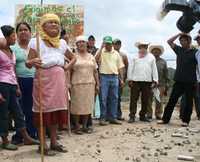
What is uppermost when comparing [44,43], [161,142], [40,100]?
[44,43]

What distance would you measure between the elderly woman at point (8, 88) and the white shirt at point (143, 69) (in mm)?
4298

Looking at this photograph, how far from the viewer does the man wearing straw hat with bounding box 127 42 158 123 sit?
461 inches

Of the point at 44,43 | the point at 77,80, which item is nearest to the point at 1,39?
the point at 44,43

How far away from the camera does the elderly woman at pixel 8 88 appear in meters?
7.64

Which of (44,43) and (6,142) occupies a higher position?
(44,43)

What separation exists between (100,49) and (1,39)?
3.61 meters

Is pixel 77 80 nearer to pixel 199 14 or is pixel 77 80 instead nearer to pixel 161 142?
pixel 161 142

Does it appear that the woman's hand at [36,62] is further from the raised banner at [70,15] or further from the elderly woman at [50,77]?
the raised banner at [70,15]

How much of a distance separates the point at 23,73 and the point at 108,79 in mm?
3216

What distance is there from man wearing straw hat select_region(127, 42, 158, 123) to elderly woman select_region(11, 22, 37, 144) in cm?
383

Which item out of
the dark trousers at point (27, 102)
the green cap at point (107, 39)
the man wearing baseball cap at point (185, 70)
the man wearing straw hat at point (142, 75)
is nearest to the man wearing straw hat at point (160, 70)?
the man wearing straw hat at point (142, 75)

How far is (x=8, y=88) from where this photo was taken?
7684mm

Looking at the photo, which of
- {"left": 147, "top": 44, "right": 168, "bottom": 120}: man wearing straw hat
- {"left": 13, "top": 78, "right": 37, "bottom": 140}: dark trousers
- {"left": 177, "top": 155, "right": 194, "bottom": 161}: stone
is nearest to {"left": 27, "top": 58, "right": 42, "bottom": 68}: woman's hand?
{"left": 13, "top": 78, "right": 37, "bottom": 140}: dark trousers

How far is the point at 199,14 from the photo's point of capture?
705 centimetres
